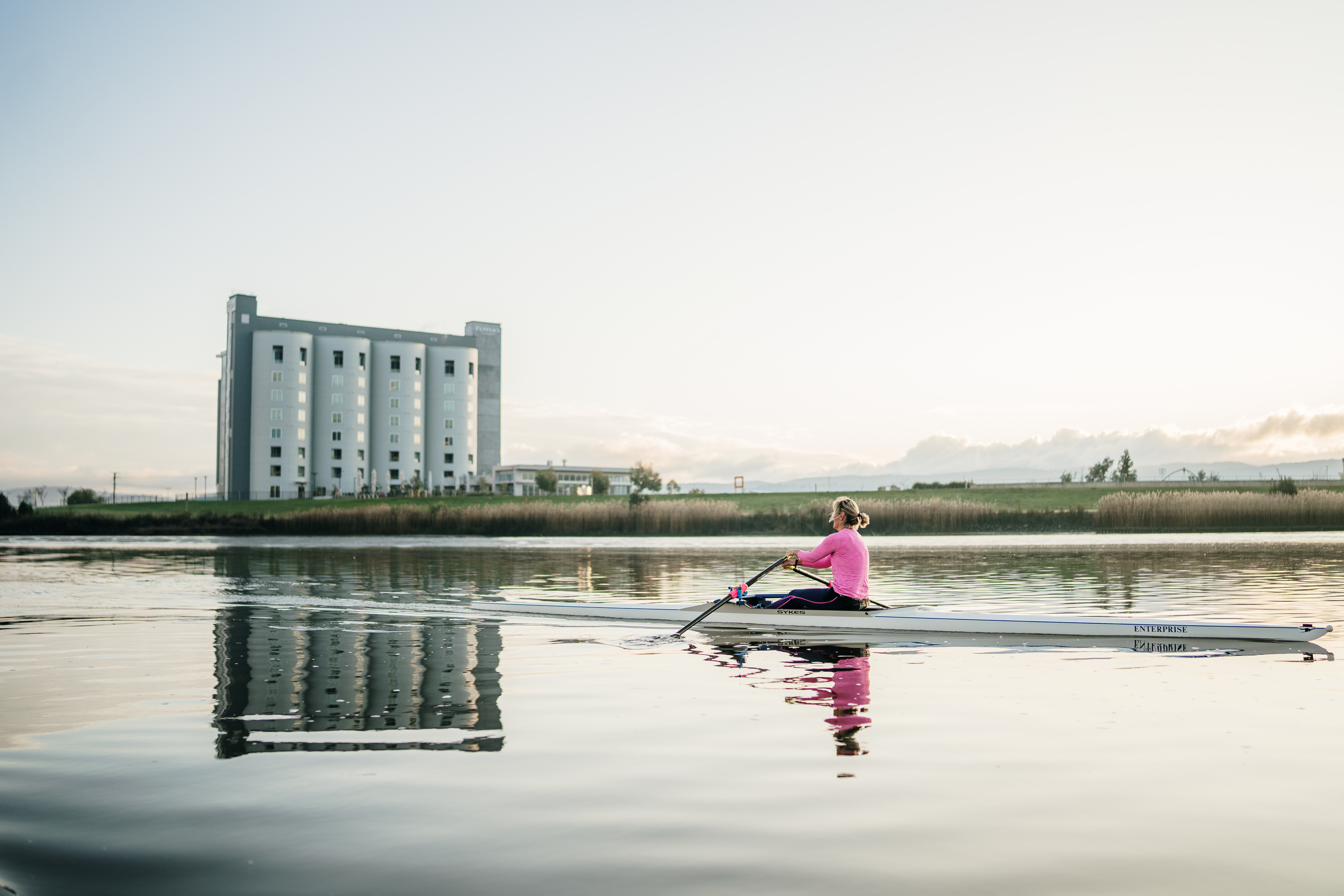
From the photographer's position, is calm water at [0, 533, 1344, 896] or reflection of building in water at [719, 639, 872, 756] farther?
reflection of building in water at [719, 639, 872, 756]

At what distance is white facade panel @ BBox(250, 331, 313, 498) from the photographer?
102 meters

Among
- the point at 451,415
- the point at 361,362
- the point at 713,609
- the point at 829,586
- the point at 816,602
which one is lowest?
the point at 713,609

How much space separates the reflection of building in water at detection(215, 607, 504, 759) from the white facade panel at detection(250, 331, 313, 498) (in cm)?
9182

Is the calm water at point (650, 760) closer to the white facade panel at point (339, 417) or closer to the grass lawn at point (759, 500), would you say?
the grass lawn at point (759, 500)

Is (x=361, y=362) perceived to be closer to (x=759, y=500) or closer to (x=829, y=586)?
(x=759, y=500)

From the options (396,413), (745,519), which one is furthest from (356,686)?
(396,413)

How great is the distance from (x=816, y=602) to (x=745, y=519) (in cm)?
3974

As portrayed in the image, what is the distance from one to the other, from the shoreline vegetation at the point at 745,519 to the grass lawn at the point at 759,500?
592mm

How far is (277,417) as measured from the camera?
102125 mm

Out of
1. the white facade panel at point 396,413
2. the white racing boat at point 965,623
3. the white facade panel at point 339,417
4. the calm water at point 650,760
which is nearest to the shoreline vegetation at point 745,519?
the calm water at point 650,760

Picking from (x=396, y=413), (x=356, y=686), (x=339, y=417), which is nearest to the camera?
(x=356, y=686)

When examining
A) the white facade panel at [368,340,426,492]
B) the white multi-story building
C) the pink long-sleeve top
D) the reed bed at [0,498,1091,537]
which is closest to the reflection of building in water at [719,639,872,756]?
the pink long-sleeve top

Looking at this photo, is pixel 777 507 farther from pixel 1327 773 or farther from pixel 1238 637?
pixel 1327 773

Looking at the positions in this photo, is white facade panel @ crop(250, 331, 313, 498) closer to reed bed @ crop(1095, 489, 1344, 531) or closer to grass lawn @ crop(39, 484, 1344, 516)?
grass lawn @ crop(39, 484, 1344, 516)
